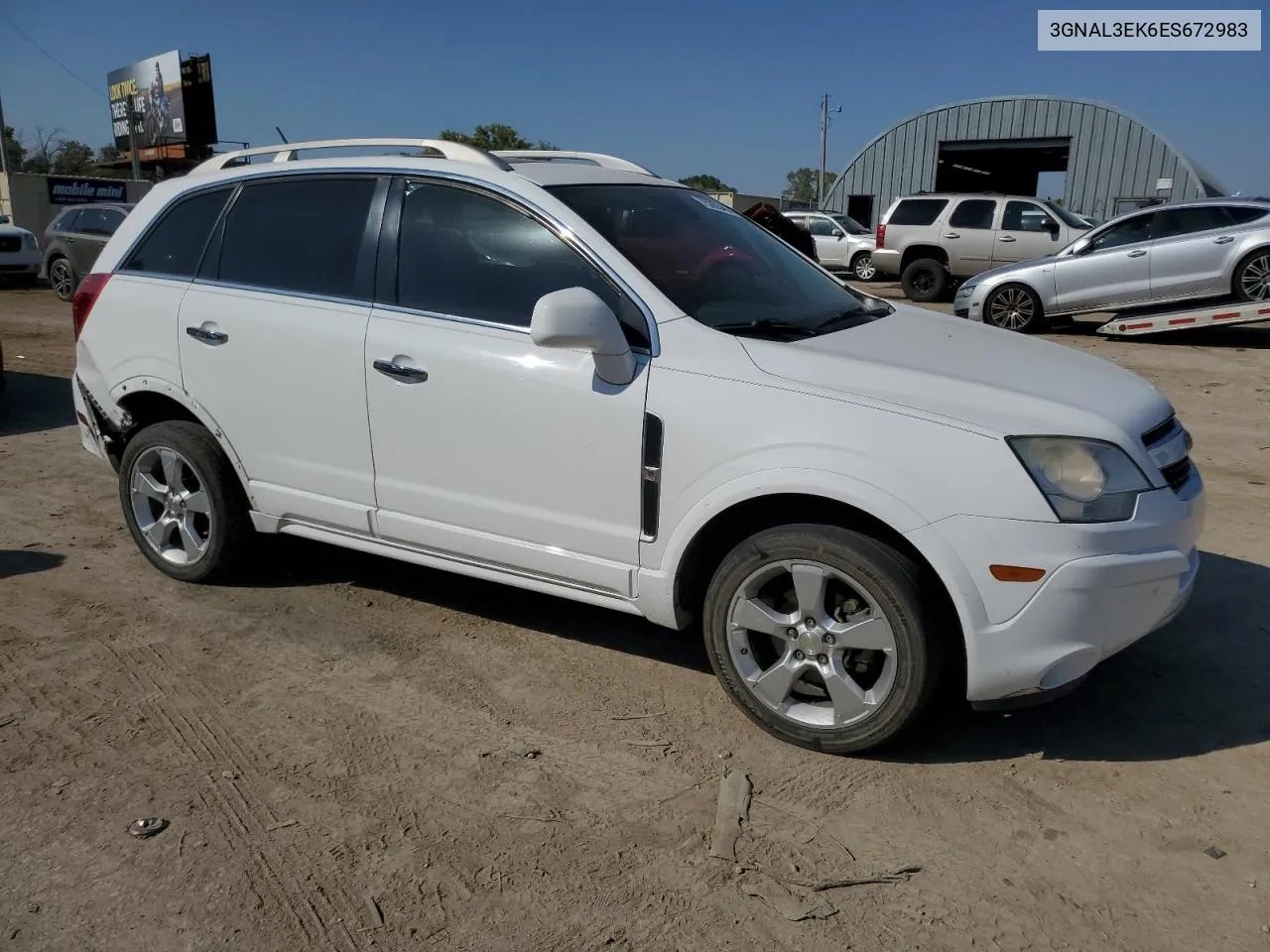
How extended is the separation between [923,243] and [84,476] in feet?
50.2

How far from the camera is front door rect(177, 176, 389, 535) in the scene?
A: 394 centimetres

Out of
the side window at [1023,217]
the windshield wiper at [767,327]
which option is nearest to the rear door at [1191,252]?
the side window at [1023,217]

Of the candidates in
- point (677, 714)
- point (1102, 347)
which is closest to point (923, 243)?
point (1102, 347)

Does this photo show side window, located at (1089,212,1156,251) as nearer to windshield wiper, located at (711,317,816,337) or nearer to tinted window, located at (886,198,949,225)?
tinted window, located at (886,198,949,225)

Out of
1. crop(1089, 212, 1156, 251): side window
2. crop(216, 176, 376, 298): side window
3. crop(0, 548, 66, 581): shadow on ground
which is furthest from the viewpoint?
crop(1089, 212, 1156, 251): side window

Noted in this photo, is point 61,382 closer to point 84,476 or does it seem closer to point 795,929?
point 84,476

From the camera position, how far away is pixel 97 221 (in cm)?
1714

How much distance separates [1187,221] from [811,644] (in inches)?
481

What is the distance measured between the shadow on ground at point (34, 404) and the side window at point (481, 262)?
15.7 feet

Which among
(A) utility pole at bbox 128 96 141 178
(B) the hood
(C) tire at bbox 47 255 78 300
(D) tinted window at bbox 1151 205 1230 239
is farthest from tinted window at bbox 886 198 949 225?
(A) utility pole at bbox 128 96 141 178

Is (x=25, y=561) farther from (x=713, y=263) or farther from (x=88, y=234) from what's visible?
(x=88, y=234)

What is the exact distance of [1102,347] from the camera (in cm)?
1273

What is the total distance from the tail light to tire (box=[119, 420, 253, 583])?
635 millimetres

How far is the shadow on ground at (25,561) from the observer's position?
4.81 metres
